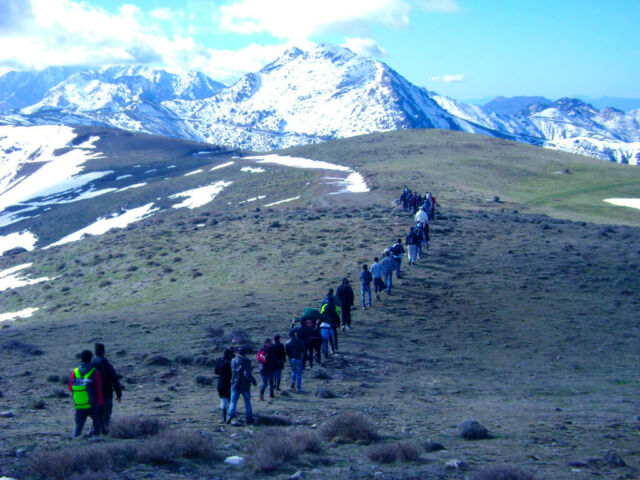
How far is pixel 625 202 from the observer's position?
57406 millimetres

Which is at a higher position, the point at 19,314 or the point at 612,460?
the point at 612,460

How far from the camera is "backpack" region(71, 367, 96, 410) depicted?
10.4 metres

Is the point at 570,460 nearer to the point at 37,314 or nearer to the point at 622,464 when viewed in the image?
the point at 622,464

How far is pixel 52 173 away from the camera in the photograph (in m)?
116

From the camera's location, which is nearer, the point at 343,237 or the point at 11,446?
the point at 11,446

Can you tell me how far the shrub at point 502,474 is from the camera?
8.12 meters

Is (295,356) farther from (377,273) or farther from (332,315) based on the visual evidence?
(377,273)

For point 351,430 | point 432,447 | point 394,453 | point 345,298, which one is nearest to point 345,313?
point 345,298

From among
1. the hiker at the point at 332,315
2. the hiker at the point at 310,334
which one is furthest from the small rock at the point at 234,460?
the hiker at the point at 332,315

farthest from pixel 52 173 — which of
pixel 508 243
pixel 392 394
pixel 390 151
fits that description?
pixel 392 394

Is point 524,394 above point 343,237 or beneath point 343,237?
beneath

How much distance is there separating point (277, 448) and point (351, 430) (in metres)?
2.06

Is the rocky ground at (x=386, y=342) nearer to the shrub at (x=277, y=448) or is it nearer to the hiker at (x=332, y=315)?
the shrub at (x=277, y=448)

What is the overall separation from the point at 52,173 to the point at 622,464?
397 ft
